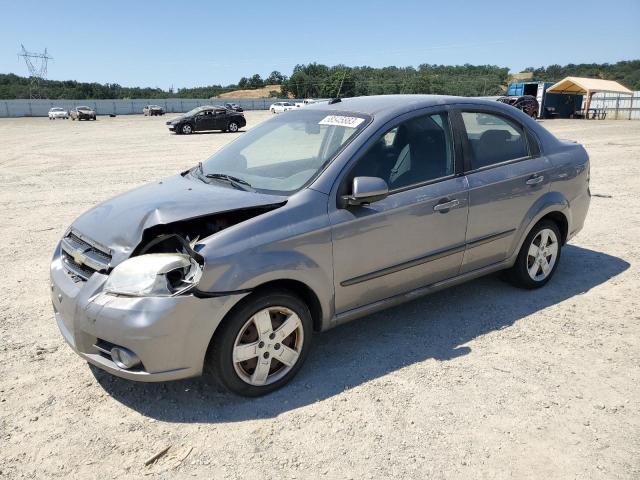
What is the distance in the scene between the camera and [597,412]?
2926 mm

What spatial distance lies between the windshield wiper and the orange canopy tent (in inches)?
1614

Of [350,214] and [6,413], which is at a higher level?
[350,214]

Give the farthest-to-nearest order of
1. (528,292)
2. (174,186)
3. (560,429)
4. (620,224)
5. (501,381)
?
(620,224), (528,292), (174,186), (501,381), (560,429)

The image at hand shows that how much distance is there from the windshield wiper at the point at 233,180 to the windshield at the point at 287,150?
36 mm

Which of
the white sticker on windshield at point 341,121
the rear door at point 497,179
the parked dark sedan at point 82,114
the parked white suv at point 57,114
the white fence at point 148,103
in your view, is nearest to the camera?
the white sticker on windshield at point 341,121

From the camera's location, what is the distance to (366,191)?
3.18 m

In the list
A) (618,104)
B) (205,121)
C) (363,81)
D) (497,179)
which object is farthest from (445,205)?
(363,81)

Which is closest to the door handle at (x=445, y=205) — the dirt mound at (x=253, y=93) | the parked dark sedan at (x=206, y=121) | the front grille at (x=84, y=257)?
the front grille at (x=84, y=257)

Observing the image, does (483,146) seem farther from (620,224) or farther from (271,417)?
(620,224)

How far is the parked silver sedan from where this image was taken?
278cm

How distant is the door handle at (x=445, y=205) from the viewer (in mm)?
3679

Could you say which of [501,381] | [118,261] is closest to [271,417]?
[118,261]

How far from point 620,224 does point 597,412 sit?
16.0 feet

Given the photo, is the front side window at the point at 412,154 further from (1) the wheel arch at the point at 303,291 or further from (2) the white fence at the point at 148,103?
(2) the white fence at the point at 148,103
